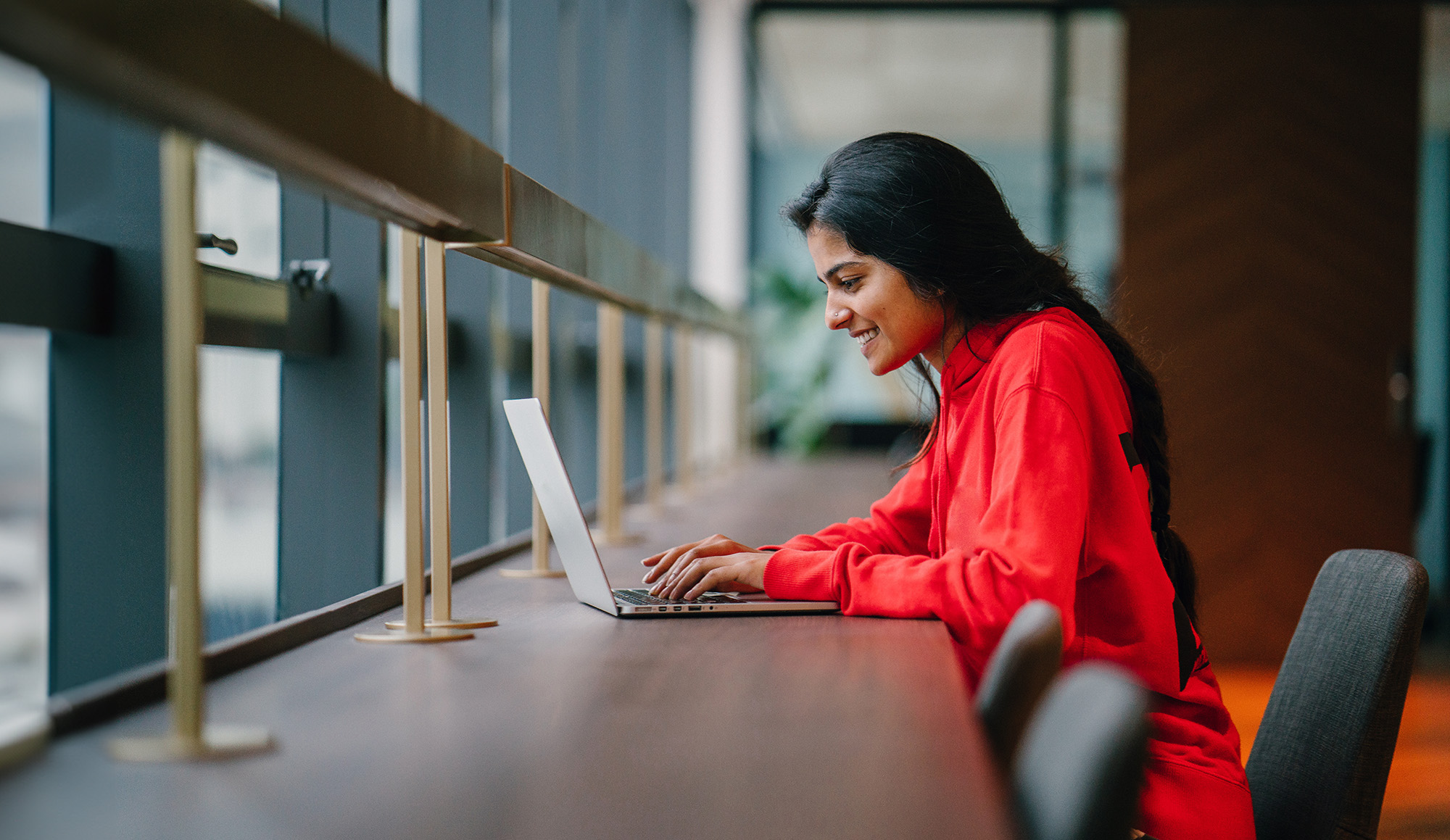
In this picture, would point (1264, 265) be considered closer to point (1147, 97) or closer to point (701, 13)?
point (1147, 97)

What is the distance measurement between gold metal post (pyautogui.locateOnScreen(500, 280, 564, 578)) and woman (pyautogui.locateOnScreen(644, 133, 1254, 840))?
0.88ft

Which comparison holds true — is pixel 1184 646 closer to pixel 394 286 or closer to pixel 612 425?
pixel 612 425

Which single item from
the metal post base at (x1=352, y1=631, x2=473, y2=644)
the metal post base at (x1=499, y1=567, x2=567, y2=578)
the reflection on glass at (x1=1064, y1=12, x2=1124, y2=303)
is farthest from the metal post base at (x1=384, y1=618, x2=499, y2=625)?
the reflection on glass at (x1=1064, y1=12, x2=1124, y2=303)

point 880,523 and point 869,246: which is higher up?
point 869,246

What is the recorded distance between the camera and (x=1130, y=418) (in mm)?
1230

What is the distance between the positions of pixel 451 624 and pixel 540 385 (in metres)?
0.52

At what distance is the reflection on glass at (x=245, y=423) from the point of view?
1.52 m

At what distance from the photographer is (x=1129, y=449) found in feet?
3.80

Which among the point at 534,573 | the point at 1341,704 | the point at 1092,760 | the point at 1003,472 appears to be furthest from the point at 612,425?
the point at 1092,760

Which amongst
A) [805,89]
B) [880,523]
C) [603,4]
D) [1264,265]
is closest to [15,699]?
[880,523]

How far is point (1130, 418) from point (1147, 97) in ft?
11.1

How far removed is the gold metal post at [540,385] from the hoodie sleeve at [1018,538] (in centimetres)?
64

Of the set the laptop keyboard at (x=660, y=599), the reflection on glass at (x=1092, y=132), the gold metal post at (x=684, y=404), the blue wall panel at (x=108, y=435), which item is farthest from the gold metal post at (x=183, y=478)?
the reflection on glass at (x=1092, y=132)

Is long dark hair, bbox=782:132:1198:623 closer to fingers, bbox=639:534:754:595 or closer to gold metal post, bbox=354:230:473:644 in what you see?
fingers, bbox=639:534:754:595
